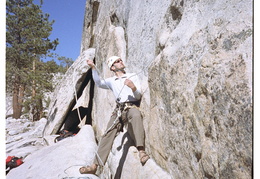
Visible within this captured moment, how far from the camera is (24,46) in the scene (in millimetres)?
15414

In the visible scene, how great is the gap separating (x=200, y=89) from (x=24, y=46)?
16.3 m

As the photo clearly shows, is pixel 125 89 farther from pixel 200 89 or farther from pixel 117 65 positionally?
pixel 200 89

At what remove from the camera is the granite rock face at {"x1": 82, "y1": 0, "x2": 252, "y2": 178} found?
144 cm

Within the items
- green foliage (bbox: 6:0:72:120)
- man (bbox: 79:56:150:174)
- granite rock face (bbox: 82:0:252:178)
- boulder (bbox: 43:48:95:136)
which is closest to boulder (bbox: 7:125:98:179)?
man (bbox: 79:56:150:174)

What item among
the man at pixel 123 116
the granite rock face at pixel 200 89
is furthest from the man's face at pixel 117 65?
the granite rock face at pixel 200 89

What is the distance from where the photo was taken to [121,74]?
12.8 feet

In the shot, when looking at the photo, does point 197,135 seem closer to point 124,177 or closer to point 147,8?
point 124,177

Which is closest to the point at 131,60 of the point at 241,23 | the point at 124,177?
the point at 124,177

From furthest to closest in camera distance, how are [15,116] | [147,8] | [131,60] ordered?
[15,116], [131,60], [147,8]

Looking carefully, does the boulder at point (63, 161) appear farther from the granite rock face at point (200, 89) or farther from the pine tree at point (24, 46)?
the pine tree at point (24, 46)

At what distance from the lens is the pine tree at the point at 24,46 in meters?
15.1

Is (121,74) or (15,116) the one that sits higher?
(121,74)

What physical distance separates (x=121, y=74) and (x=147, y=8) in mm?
1289

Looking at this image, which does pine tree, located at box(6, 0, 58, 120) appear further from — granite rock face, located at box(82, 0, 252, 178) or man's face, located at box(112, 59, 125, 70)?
granite rock face, located at box(82, 0, 252, 178)
